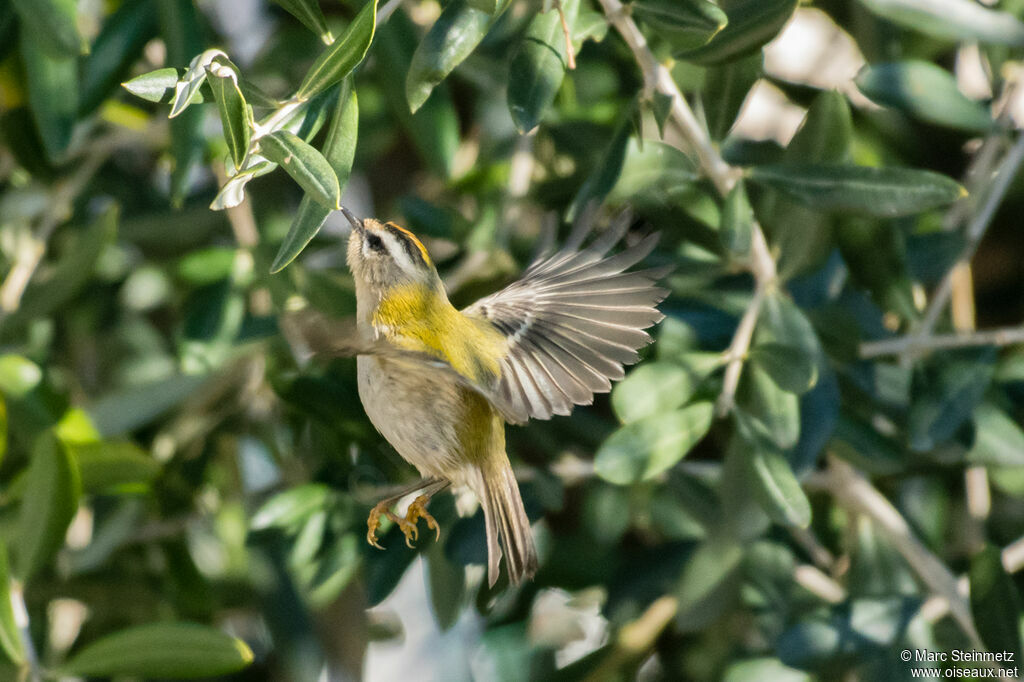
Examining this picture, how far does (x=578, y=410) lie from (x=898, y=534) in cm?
48

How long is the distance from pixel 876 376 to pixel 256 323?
35.7 inches

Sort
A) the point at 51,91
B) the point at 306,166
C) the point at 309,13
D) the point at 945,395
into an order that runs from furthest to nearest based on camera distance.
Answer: the point at 945,395, the point at 51,91, the point at 309,13, the point at 306,166

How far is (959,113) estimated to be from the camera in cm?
147

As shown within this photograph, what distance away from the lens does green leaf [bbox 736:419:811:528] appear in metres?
1.17

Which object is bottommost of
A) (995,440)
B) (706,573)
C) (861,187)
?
(706,573)

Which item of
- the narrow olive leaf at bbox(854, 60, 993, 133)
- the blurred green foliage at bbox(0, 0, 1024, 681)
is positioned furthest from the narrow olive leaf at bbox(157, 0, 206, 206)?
the narrow olive leaf at bbox(854, 60, 993, 133)

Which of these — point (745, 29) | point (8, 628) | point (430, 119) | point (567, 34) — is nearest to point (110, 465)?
point (8, 628)

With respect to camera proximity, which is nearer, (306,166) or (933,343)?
(306,166)

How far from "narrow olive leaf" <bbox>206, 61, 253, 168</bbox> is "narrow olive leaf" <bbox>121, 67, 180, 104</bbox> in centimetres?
5

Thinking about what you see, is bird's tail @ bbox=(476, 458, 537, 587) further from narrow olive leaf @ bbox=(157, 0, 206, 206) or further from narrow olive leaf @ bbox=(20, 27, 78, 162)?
narrow olive leaf @ bbox=(20, 27, 78, 162)

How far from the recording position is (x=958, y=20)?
1382 mm

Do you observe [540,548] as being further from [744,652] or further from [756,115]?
[756,115]

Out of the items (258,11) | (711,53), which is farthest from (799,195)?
(258,11)

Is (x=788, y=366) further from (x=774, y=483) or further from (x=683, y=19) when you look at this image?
(x=683, y=19)
